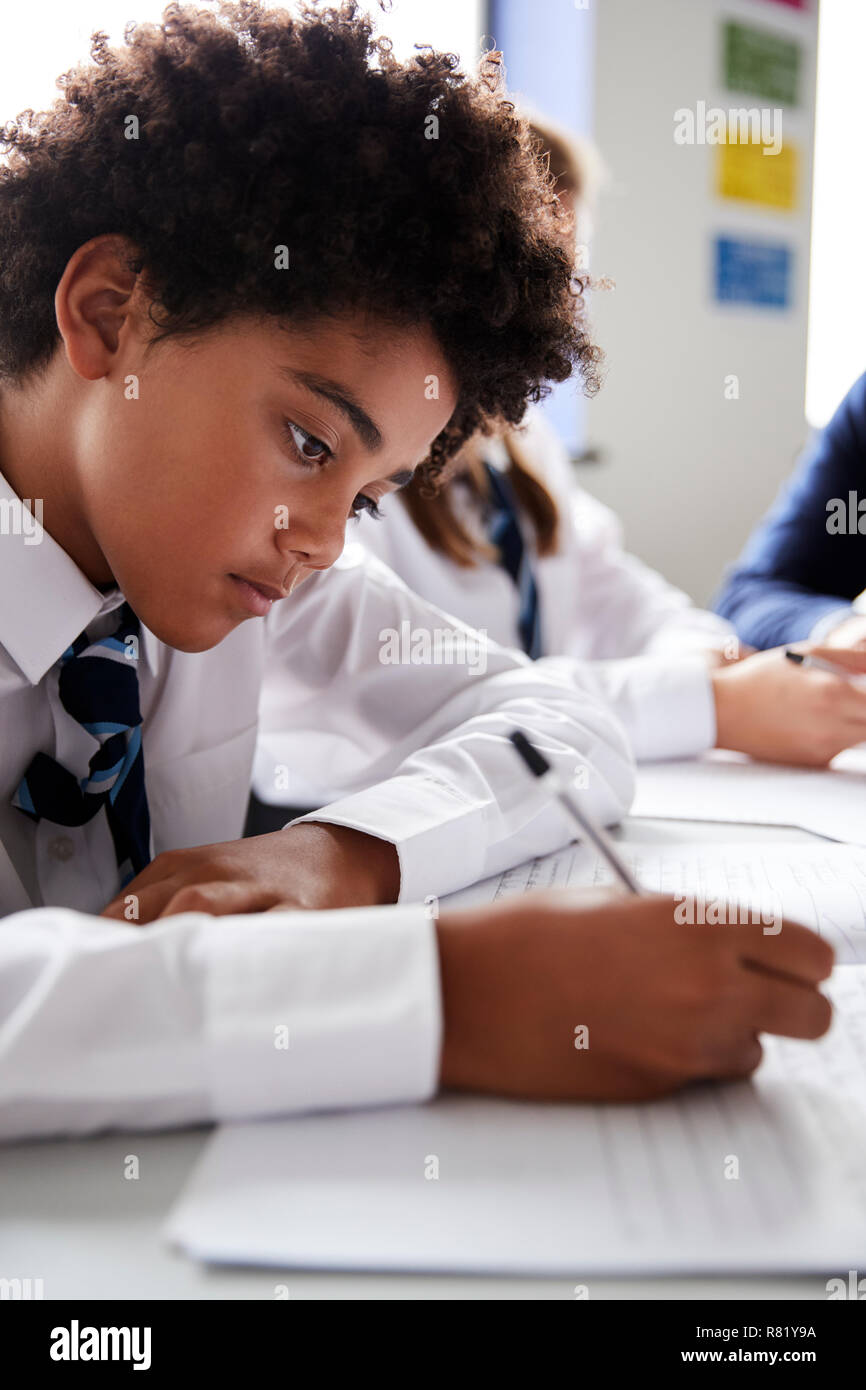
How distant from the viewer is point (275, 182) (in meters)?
0.69

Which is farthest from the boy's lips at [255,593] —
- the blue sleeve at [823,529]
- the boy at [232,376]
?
the blue sleeve at [823,529]

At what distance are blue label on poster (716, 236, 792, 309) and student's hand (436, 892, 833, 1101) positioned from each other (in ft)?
8.70

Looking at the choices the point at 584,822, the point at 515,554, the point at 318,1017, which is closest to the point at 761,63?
the point at 515,554

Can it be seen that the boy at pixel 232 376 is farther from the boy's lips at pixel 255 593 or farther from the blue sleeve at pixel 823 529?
the blue sleeve at pixel 823 529

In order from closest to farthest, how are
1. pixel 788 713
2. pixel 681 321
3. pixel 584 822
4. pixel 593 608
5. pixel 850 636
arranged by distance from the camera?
pixel 584 822, pixel 788 713, pixel 850 636, pixel 593 608, pixel 681 321

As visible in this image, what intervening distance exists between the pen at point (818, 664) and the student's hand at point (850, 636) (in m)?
0.03

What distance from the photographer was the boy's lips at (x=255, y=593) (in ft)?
2.54

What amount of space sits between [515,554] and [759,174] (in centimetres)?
175

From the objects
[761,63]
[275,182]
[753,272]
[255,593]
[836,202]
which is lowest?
[255,593]

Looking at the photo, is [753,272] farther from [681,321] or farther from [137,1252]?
[137,1252]

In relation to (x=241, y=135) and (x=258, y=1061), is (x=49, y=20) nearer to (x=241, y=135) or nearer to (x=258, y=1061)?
(x=241, y=135)

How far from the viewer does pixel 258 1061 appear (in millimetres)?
454

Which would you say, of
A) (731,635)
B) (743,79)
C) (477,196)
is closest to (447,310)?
(477,196)
